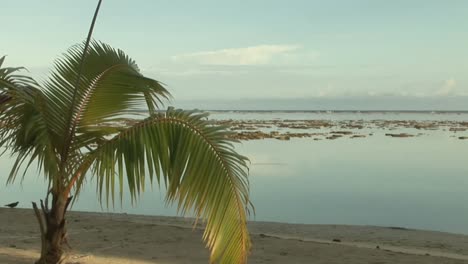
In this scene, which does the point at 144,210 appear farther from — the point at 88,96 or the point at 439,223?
the point at 88,96

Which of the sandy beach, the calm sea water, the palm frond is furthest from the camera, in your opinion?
the calm sea water

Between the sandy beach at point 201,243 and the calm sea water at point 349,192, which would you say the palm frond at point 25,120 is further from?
the calm sea water at point 349,192

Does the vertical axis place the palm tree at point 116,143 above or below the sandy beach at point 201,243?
above

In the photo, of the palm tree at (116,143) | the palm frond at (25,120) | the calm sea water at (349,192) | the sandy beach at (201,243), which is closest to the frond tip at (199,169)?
the palm tree at (116,143)

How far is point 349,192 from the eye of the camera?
16781 millimetres

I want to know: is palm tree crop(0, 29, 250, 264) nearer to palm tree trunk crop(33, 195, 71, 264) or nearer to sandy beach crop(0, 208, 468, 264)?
palm tree trunk crop(33, 195, 71, 264)

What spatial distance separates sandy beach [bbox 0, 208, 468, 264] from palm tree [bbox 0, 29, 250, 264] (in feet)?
7.66

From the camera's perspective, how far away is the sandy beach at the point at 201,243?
702 centimetres

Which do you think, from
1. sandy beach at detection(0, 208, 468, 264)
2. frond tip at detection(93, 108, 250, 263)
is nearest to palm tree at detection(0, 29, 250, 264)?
frond tip at detection(93, 108, 250, 263)

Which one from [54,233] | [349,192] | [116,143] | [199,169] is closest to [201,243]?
[54,233]

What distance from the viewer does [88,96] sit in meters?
4.67

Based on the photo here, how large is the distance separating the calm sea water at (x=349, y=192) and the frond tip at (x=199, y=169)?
7313 millimetres

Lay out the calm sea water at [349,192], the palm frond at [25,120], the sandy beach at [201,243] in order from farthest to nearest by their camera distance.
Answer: the calm sea water at [349,192]
the sandy beach at [201,243]
the palm frond at [25,120]

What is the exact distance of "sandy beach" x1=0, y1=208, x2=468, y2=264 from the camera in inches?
277
